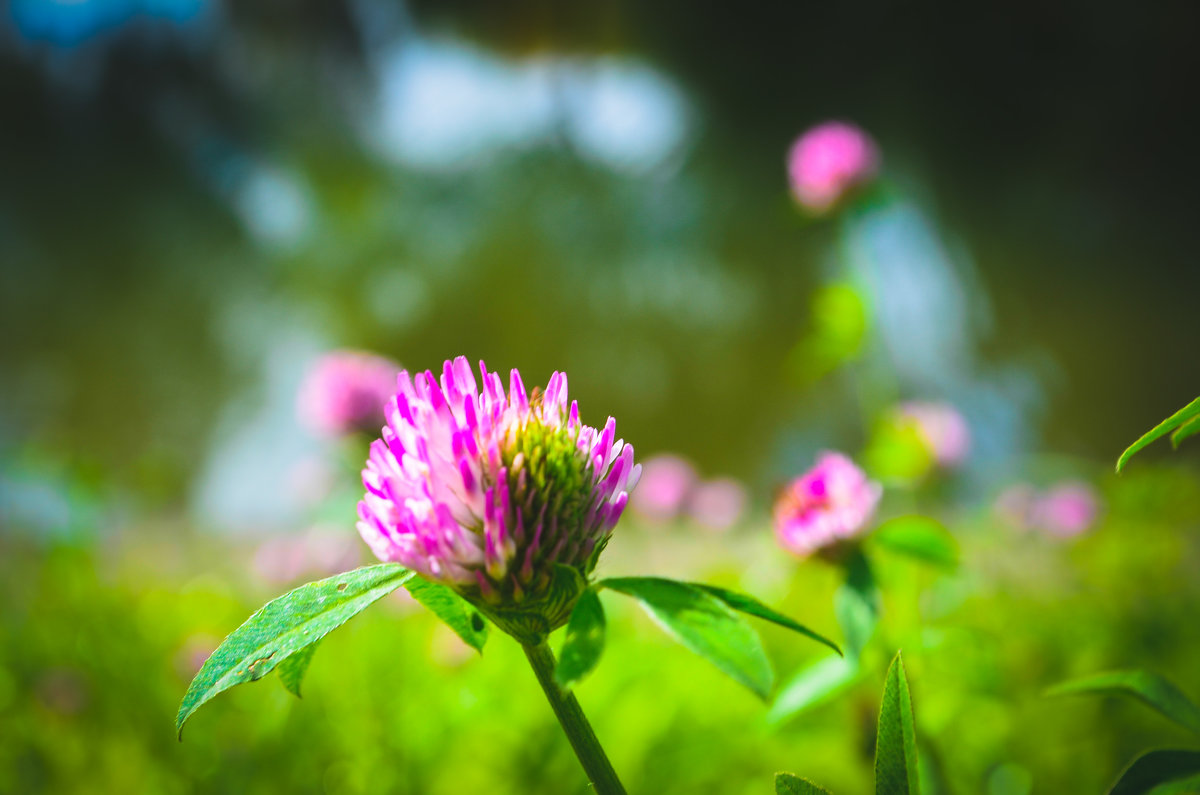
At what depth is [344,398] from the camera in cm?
113

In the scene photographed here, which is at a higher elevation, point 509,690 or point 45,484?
point 45,484

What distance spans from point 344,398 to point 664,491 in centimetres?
A: 77

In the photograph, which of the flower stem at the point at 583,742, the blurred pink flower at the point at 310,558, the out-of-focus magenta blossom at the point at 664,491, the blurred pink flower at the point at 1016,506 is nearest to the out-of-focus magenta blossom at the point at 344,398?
the blurred pink flower at the point at 310,558

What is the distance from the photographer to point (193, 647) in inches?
41.6

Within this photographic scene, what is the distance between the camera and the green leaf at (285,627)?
0.81 ft

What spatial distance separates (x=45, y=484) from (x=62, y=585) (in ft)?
0.70

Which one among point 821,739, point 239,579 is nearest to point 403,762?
point 821,739

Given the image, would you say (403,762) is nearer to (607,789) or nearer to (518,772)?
(518,772)

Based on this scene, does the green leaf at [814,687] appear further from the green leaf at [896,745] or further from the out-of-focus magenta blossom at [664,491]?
the out-of-focus magenta blossom at [664,491]

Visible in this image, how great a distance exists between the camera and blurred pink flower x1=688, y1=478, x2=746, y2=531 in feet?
5.17

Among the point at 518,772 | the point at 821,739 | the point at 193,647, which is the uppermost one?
the point at 193,647

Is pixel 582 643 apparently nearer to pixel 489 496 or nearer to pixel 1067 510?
pixel 489 496

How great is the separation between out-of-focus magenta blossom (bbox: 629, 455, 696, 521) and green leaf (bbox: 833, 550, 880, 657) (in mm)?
1075

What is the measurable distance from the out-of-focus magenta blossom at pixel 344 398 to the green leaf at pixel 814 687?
2.56 feet
